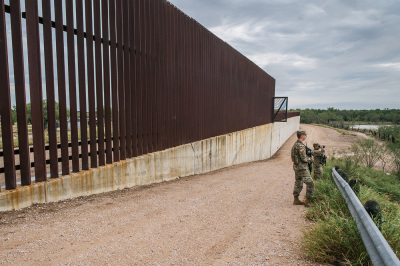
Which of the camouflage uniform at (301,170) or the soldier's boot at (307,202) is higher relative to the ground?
the camouflage uniform at (301,170)

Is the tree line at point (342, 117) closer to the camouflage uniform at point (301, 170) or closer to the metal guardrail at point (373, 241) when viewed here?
the camouflage uniform at point (301, 170)

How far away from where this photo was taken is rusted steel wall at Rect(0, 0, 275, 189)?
388 centimetres

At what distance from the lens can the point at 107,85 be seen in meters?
5.42

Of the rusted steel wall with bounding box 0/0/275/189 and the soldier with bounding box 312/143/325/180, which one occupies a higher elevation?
the rusted steel wall with bounding box 0/0/275/189

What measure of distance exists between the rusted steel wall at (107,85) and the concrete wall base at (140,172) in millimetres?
186

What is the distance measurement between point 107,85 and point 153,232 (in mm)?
3377

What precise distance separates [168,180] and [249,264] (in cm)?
477

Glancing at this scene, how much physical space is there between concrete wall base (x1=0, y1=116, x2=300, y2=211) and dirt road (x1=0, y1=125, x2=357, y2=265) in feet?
0.58

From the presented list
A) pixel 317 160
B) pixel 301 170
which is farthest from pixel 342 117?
pixel 301 170

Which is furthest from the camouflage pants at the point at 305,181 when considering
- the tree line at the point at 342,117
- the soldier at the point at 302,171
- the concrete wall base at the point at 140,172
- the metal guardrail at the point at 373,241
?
the tree line at the point at 342,117

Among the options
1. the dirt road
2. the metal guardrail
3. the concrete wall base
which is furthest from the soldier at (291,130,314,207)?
the concrete wall base

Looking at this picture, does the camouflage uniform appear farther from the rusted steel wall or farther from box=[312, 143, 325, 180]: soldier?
the rusted steel wall

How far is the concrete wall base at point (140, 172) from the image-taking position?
12.9 feet

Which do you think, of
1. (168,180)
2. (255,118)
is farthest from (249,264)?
(255,118)
